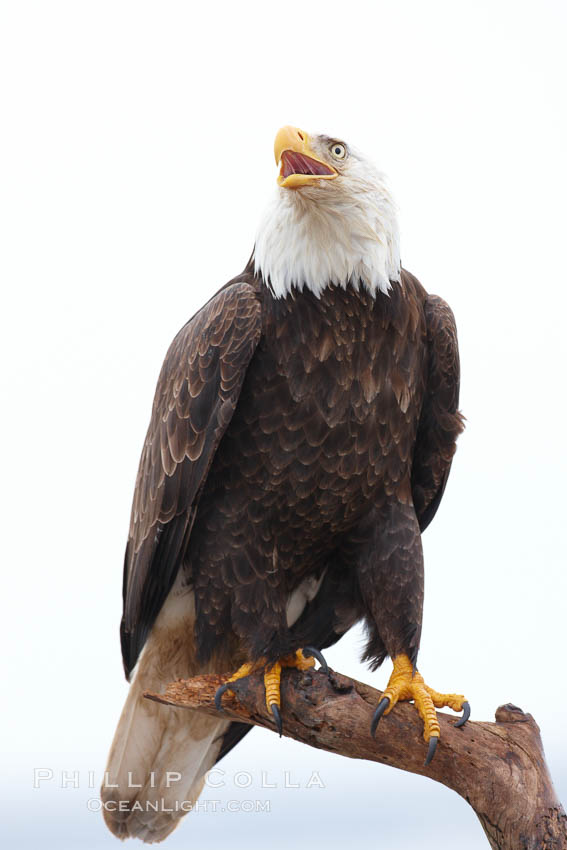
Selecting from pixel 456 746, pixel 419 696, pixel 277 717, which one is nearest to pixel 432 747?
pixel 456 746

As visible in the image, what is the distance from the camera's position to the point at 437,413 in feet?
12.5

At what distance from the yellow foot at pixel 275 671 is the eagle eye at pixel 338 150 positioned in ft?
5.85

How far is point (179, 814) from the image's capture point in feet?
14.2

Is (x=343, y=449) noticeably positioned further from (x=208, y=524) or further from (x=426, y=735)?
(x=426, y=735)

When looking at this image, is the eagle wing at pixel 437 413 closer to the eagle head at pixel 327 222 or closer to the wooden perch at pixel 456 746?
the eagle head at pixel 327 222

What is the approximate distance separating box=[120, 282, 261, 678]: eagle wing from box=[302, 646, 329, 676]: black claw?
22.3 inches

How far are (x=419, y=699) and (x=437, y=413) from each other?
1065mm

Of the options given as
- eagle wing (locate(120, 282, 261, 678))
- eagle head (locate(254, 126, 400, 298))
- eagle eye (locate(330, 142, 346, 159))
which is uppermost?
eagle eye (locate(330, 142, 346, 159))

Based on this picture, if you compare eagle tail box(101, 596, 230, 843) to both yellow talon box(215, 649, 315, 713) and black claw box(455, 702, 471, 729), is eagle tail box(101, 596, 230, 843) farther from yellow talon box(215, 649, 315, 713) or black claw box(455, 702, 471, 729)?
black claw box(455, 702, 471, 729)

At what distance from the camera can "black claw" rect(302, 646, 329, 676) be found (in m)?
3.55

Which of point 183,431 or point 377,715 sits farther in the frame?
Answer: point 183,431

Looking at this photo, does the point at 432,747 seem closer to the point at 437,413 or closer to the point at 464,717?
the point at 464,717

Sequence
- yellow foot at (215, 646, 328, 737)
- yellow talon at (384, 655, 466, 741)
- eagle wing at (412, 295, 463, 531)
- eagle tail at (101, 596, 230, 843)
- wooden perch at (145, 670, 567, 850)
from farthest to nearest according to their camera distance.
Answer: eagle tail at (101, 596, 230, 843), eagle wing at (412, 295, 463, 531), yellow foot at (215, 646, 328, 737), yellow talon at (384, 655, 466, 741), wooden perch at (145, 670, 567, 850)

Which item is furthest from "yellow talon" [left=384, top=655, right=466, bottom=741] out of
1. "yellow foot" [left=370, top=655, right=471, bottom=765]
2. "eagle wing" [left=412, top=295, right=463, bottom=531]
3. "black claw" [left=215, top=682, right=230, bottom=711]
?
"eagle wing" [left=412, top=295, right=463, bottom=531]
